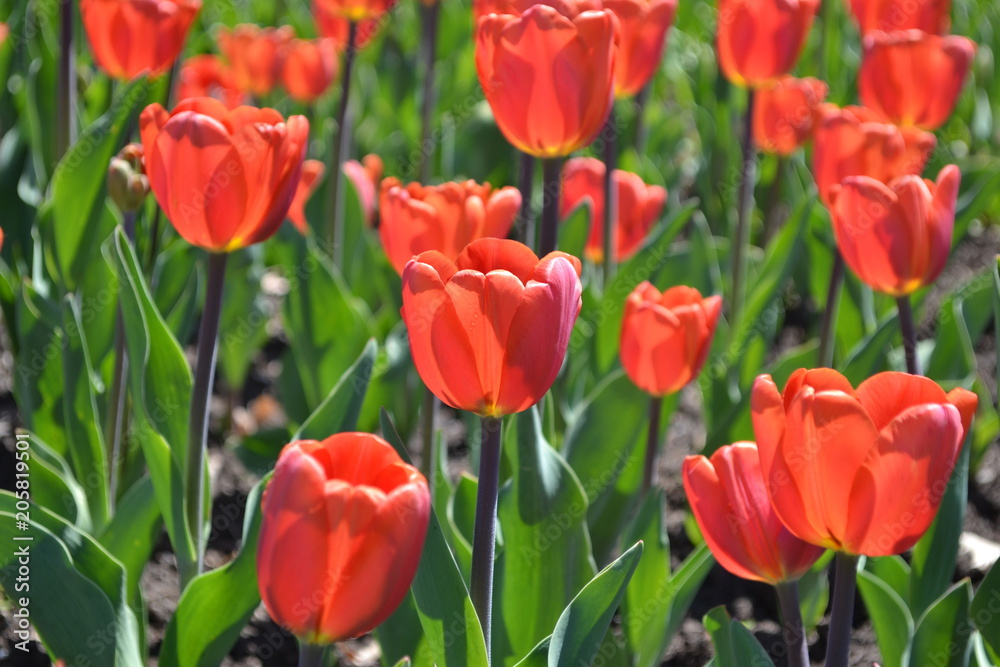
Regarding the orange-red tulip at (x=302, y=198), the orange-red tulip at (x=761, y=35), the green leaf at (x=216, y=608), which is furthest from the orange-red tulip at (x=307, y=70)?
the green leaf at (x=216, y=608)

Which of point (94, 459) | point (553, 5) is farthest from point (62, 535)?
point (553, 5)

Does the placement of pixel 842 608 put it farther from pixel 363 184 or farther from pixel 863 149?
pixel 363 184

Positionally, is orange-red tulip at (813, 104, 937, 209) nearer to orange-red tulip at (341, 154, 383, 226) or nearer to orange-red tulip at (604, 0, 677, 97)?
orange-red tulip at (604, 0, 677, 97)

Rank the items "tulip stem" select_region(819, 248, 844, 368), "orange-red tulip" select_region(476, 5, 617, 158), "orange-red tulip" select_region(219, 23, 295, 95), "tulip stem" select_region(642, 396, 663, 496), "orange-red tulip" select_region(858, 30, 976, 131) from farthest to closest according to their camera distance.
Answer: "orange-red tulip" select_region(219, 23, 295, 95) < "orange-red tulip" select_region(858, 30, 976, 131) < "tulip stem" select_region(819, 248, 844, 368) < "tulip stem" select_region(642, 396, 663, 496) < "orange-red tulip" select_region(476, 5, 617, 158)

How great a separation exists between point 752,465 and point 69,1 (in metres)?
1.61

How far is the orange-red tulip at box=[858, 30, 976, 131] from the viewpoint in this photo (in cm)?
213

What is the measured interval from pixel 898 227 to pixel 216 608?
3.45ft

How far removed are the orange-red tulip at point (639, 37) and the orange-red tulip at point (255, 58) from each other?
54.9 inches

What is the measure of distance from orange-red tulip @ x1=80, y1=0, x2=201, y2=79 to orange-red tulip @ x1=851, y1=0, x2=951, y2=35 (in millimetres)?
1660

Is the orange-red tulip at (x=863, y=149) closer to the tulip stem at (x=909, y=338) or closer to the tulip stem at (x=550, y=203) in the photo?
the tulip stem at (x=909, y=338)

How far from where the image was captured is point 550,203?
1405 mm

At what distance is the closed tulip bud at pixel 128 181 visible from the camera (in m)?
1.42

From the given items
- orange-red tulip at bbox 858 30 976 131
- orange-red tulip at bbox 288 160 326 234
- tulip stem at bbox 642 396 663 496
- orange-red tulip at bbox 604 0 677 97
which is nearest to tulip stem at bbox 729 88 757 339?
orange-red tulip at bbox 858 30 976 131

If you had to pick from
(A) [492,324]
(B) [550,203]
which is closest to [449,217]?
(B) [550,203]
